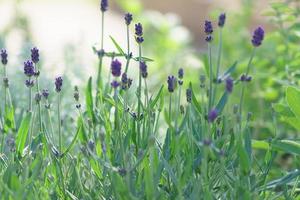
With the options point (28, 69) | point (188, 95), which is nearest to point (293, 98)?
point (188, 95)

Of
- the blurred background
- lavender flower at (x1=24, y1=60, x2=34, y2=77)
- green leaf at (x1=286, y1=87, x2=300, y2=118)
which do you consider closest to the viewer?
lavender flower at (x1=24, y1=60, x2=34, y2=77)

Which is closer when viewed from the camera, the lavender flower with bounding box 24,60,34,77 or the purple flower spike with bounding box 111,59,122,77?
the purple flower spike with bounding box 111,59,122,77

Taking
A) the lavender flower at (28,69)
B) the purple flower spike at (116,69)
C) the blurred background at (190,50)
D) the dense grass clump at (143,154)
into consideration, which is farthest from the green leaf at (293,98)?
the lavender flower at (28,69)

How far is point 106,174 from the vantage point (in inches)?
64.6

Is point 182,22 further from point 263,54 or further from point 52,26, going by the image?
point 263,54

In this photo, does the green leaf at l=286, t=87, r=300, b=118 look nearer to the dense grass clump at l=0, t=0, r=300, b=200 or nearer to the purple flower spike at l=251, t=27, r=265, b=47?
the dense grass clump at l=0, t=0, r=300, b=200

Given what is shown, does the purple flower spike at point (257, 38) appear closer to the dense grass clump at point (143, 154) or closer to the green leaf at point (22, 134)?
the dense grass clump at point (143, 154)

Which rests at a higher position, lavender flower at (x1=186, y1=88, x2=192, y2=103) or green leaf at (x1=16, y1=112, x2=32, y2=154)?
lavender flower at (x1=186, y1=88, x2=192, y2=103)

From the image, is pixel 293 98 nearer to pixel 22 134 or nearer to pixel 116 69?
pixel 116 69

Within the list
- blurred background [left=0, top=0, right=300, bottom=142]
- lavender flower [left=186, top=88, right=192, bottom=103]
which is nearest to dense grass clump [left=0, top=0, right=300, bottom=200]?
lavender flower [left=186, top=88, right=192, bottom=103]

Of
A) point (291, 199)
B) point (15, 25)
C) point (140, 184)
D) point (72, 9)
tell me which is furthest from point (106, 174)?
point (72, 9)

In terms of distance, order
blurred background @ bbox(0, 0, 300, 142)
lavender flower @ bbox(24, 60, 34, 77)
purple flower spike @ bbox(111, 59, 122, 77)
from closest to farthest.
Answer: purple flower spike @ bbox(111, 59, 122, 77), lavender flower @ bbox(24, 60, 34, 77), blurred background @ bbox(0, 0, 300, 142)

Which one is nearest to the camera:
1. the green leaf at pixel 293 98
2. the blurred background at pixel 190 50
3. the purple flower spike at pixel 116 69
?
the purple flower spike at pixel 116 69

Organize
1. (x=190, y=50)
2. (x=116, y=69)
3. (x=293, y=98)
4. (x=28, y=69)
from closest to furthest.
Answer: (x=116, y=69)
(x=28, y=69)
(x=293, y=98)
(x=190, y=50)
